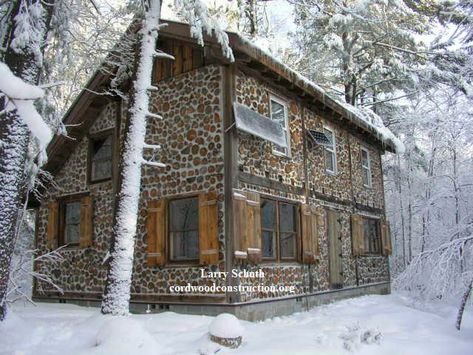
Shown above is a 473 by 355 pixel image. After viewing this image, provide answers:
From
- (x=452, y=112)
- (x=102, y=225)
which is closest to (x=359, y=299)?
(x=452, y=112)

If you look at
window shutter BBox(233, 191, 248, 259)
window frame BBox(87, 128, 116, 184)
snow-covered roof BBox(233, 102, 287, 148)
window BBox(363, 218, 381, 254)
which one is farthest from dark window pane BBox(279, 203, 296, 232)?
window BBox(363, 218, 381, 254)

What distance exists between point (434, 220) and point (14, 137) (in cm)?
1405

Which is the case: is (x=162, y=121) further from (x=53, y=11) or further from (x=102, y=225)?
(x=53, y=11)

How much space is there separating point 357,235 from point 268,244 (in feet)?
16.0

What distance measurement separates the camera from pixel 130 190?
734 cm

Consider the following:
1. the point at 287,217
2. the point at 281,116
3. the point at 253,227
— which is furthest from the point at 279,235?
the point at 281,116

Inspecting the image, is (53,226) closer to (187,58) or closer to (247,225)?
(187,58)

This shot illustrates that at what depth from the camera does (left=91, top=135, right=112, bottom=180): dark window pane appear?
1221cm

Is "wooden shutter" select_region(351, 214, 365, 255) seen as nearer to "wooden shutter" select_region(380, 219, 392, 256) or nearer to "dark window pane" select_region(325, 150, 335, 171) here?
"dark window pane" select_region(325, 150, 335, 171)

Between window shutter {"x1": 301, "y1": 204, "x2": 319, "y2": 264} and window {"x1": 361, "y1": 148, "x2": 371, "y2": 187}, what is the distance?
482 cm

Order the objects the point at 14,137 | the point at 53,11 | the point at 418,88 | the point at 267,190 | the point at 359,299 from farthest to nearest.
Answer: the point at 418,88 < the point at 359,299 < the point at 267,190 < the point at 53,11 < the point at 14,137

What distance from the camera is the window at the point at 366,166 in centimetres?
1602

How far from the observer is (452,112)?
38.1ft

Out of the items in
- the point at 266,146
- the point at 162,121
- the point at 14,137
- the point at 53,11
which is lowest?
the point at 14,137
